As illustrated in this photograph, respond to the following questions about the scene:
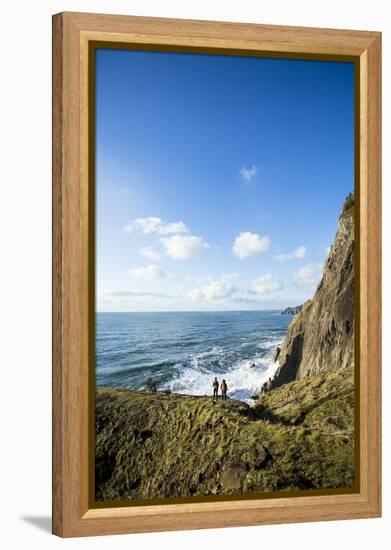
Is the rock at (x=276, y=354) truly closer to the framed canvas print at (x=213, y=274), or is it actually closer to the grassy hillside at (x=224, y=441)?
the framed canvas print at (x=213, y=274)

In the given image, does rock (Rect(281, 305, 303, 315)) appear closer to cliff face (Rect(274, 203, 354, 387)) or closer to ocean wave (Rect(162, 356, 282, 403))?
cliff face (Rect(274, 203, 354, 387))

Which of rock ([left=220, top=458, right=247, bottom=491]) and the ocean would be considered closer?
the ocean

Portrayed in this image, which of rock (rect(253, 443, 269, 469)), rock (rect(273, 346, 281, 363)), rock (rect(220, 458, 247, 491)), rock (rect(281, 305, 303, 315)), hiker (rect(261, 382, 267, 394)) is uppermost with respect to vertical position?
rock (rect(281, 305, 303, 315))

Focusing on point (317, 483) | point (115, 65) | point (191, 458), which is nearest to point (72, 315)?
point (191, 458)

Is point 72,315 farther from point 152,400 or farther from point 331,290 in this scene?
point 331,290

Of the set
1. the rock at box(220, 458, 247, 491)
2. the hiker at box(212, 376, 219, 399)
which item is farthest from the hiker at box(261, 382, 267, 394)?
the rock at box(220, 458, 247, 491)

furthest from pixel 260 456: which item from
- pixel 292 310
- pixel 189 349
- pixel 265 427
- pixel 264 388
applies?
pixel 292 310

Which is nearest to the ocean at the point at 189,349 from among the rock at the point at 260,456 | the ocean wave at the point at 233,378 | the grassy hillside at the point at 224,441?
the ocean wave at the point at 233,378
